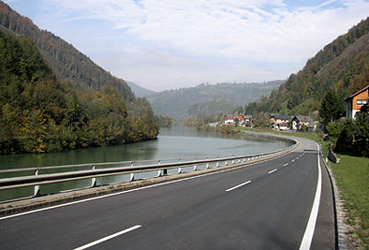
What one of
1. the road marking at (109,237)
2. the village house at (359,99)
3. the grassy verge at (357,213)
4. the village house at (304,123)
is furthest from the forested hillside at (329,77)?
the road marking at (109,237)

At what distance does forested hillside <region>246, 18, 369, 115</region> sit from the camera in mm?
129538

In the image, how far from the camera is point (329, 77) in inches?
6073

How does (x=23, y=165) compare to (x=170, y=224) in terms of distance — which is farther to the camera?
(x=23, y=165)

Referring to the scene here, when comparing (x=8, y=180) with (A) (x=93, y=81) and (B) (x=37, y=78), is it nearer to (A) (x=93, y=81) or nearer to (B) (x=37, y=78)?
(B) (x=37, y=78)

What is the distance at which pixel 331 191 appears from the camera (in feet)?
48.3

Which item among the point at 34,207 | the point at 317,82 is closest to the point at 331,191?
the point at 34,207

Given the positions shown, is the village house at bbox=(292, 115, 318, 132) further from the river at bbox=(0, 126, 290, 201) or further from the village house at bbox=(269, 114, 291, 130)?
the river at bbox=(0, 126, 290, 201)

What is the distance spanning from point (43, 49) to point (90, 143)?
122618mm

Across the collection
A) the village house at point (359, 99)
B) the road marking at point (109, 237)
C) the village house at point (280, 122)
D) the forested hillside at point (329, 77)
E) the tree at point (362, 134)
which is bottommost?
the road marking at point (109, 237)

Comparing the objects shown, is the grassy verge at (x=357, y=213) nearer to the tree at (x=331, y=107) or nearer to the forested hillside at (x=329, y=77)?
the tree at (x=331, y=107)

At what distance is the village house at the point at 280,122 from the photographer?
486 feet

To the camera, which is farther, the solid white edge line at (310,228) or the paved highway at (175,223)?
the solid white edge line at (310,228)

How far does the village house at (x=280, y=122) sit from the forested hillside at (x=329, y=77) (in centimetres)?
523

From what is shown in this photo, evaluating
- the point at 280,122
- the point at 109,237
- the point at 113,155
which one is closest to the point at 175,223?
the point at 109,237
